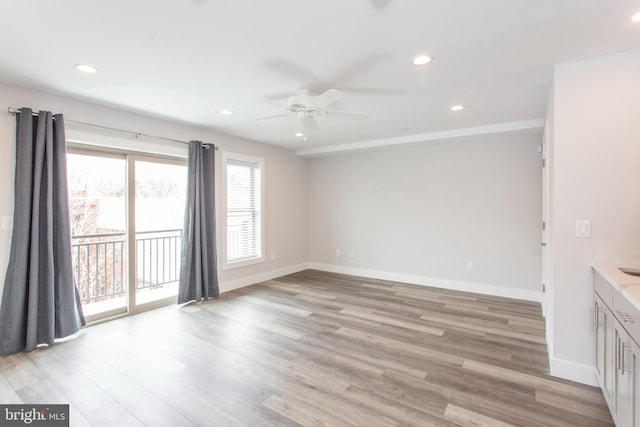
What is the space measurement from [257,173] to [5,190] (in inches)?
131

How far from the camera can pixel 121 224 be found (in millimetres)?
3988

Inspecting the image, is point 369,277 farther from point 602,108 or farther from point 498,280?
point 602,108

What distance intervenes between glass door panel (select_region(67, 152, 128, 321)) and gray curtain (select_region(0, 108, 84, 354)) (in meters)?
0.36

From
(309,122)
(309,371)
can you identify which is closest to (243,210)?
(309,122)

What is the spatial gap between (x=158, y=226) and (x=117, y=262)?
72 centimetres

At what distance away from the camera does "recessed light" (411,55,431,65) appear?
2.40 metres

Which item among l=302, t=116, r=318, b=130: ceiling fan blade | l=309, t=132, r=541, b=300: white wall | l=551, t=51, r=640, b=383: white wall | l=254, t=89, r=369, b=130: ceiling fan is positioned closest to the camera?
l=551, t=51, r=640, b=383: white wall

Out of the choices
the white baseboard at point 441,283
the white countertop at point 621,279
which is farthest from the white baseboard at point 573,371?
the white baseboard at point 441,283

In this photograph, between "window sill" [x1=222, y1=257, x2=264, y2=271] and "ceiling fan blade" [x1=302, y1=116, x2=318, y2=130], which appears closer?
"ceiling fan blade" [x1=302, y1=116, x2=318, y2=130]

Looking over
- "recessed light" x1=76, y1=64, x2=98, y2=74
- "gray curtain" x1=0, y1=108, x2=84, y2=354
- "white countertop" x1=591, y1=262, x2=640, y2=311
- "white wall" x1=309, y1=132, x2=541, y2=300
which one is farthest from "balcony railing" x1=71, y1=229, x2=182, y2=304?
"white countertop" x1=591, y1=262, x2=640, y2=311

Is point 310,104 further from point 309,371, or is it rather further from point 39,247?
point 39,247

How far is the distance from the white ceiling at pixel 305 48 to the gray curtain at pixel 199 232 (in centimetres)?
104

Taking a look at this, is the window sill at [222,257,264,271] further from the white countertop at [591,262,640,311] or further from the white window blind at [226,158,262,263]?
the white countertop at [591,262,640,311]

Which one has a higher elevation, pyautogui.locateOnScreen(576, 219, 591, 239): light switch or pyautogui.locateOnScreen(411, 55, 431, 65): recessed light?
pyautogui.locateOnScreen(411, 55, 431, 65): recessed light
